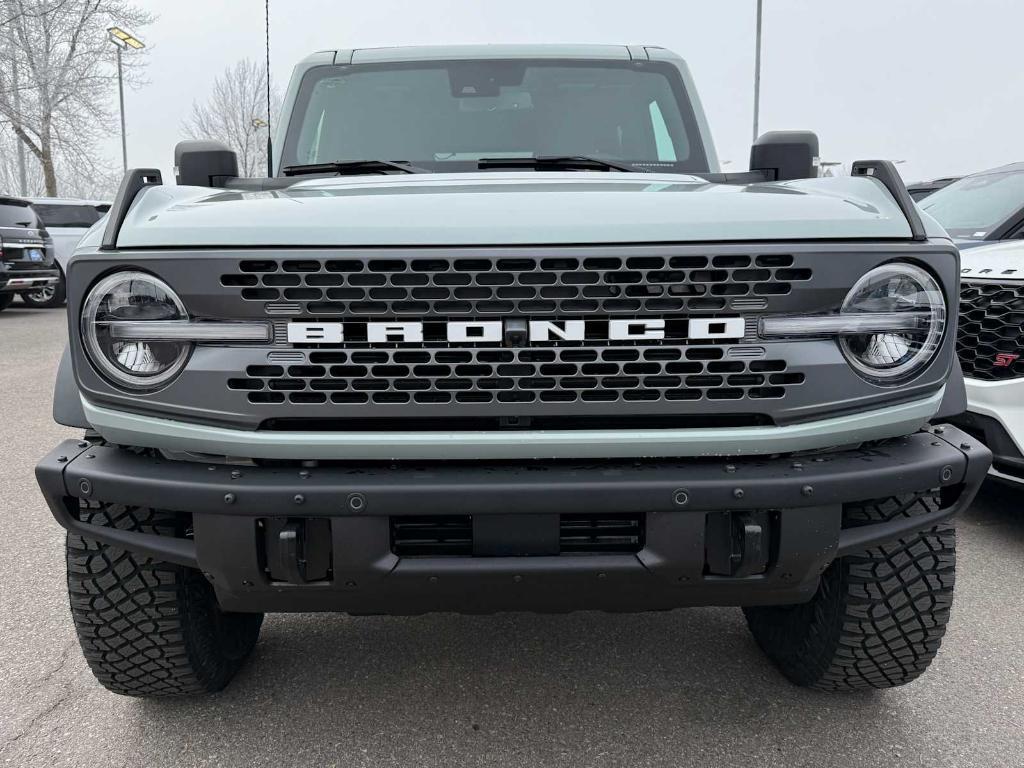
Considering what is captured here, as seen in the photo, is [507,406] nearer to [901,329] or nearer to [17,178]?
[901,329]

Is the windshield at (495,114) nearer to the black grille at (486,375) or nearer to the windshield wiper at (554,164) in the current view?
the windshield wiper at (554,164)

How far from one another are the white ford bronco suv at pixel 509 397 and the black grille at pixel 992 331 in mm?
1952

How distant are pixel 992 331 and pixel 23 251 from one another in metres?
13.3

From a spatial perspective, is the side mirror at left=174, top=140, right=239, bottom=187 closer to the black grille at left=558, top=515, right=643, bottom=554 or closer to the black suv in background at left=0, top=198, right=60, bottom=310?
the black grille at left=558, top=515, right=643, bottom=554

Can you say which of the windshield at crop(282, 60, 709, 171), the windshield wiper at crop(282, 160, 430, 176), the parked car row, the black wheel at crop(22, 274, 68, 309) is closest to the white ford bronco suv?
the windshield wiper at crop(282, 160, 430, 176)

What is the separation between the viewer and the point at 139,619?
2.16 meters

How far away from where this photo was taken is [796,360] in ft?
6.04

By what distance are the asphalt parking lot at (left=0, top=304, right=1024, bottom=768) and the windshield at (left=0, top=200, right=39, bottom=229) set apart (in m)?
11.6

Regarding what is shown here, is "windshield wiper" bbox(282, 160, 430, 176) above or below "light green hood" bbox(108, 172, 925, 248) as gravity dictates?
above

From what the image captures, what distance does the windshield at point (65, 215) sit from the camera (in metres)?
15.7

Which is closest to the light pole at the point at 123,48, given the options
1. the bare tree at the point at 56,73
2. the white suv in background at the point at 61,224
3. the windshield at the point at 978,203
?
the bare tree at the point at 56,73

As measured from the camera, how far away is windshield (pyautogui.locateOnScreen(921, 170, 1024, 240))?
514 cm

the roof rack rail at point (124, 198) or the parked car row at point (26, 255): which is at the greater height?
the roof rack rail at point (124, 198)

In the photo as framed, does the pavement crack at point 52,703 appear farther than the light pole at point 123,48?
No
